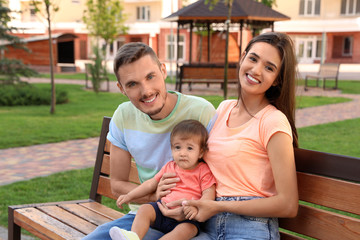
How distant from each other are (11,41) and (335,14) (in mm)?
34461

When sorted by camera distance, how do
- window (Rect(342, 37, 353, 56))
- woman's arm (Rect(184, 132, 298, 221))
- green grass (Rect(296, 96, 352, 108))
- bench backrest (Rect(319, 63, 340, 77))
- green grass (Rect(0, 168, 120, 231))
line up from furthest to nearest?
window (Rect(342, 37, 353, 56)), bench backrest (Rect(319, 63, 340, 77)), green grass (Rect(296, 96, 352, 108)), green grass (Rect(0, 168, 120, 231)), woman's arm (Rect(184, 132, 298, 221))

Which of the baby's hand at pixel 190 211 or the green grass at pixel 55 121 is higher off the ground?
the baby's hand at pixel 190 211

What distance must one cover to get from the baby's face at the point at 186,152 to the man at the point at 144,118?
11 cm

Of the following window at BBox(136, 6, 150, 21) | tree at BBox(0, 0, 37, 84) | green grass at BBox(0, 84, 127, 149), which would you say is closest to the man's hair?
green grass at BBox(0, 84, 127, 149)

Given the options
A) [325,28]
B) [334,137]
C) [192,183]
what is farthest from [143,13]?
[192,183]

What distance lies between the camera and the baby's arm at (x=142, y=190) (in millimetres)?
2686

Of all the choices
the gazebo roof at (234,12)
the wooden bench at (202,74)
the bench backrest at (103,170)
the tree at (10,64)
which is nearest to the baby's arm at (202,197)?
the bench backrest at (103,170)

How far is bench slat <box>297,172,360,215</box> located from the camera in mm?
2264

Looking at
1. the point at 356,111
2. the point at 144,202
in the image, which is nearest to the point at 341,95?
the point at 356,111

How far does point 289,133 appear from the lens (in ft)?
7.37

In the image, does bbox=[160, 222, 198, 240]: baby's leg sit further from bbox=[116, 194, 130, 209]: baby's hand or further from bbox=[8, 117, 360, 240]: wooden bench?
bbox=[8, 117, 360, 240]: wooden bench

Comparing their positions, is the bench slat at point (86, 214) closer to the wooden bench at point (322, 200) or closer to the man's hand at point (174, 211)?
the wooden bench at point (322, 200)

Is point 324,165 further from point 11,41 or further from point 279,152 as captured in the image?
point 11,41

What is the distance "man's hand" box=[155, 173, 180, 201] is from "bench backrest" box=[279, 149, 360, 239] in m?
0.65
